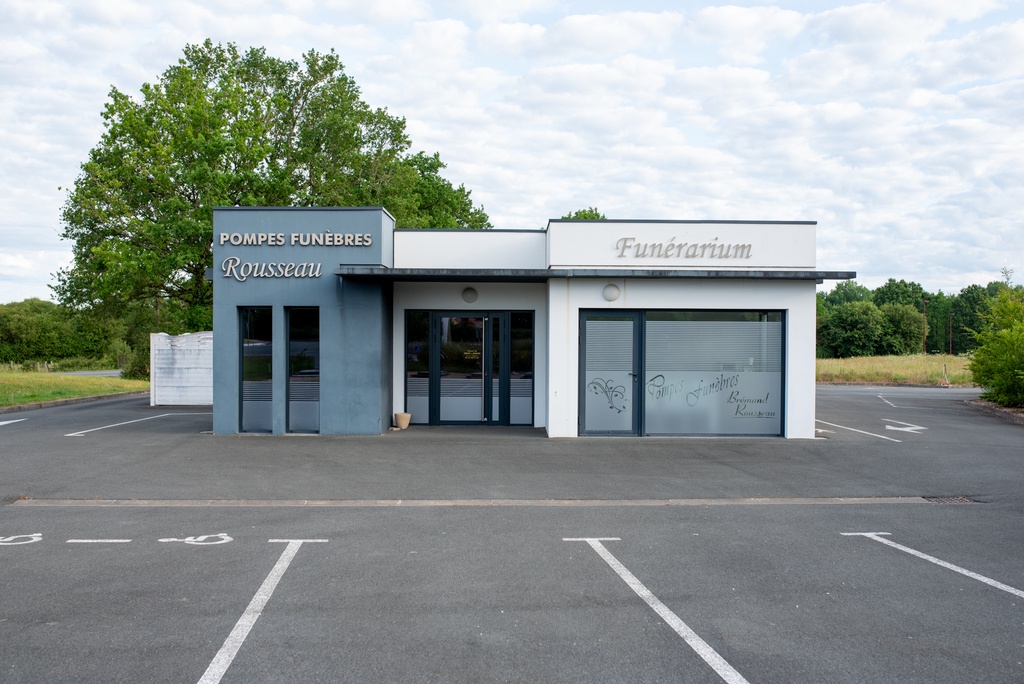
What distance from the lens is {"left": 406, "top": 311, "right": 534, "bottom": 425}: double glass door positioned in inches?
606

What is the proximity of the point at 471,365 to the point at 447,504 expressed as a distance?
7143 millimetres

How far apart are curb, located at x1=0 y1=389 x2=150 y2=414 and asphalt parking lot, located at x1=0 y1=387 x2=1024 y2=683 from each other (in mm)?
8839

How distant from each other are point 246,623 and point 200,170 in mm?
26486

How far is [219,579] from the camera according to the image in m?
5.62

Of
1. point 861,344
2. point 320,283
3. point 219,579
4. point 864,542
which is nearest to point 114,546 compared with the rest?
point 219,579

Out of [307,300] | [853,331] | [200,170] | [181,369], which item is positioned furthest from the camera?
[853,331]

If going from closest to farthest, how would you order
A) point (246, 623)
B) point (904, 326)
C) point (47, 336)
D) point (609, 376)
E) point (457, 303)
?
point (246, 623)
point (609, 376)
point (457, 303)
point (47, 336)
point (904, 326)

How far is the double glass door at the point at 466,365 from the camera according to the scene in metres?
15.4

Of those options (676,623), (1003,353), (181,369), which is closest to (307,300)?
(181,369)

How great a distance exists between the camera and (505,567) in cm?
597

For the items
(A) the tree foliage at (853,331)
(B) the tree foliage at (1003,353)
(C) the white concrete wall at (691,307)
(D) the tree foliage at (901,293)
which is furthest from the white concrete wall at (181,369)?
(D) the tree foliage at (901,293)

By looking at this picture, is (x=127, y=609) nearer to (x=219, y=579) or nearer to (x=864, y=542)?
(x=219, y=579)

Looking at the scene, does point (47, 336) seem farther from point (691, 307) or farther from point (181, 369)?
point (691, 307)

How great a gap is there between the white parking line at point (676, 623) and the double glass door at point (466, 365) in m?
8.77
